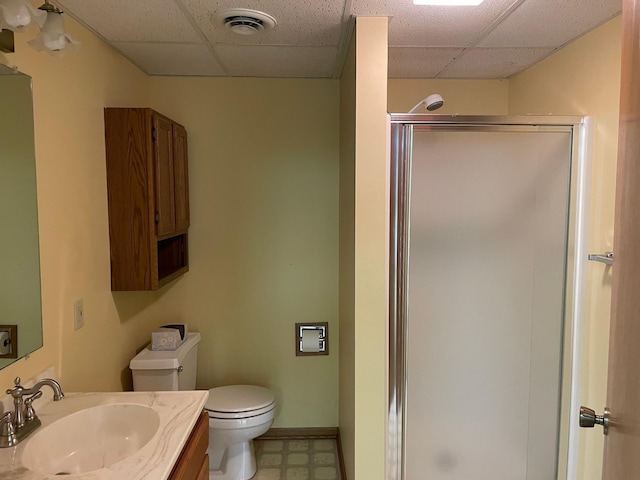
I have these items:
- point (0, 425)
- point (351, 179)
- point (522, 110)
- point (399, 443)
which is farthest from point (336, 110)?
point (0, 425)

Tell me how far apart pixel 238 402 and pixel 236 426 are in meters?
0.13

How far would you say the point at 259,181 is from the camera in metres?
2.68

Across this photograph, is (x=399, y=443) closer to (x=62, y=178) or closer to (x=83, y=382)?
(x=83, y=382)

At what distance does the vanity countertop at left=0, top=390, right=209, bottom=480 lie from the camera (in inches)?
43.6

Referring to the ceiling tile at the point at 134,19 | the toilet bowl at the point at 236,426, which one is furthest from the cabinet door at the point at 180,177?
the toilet bowl at the point at 236,426

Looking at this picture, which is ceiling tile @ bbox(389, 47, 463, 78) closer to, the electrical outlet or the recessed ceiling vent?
the recessed ceiling vent

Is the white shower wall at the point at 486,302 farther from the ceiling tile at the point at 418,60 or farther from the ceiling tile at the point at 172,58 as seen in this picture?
the ceiling tile at the point at 172,58

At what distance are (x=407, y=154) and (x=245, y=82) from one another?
4.28ft

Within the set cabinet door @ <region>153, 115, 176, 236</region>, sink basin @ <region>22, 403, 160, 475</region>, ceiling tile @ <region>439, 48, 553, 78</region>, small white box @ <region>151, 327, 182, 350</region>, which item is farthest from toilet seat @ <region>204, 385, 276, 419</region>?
ceiling tile @ <region>439, 48, 553, 78</region>

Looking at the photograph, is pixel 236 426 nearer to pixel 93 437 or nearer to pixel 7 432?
pixel 93 437

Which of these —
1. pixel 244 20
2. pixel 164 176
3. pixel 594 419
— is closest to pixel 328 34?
pixel 244 20

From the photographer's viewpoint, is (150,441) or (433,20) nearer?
(150,441)

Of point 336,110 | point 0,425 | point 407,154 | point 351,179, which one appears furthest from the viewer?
point 336,110

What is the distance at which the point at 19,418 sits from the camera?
130 centimetres
